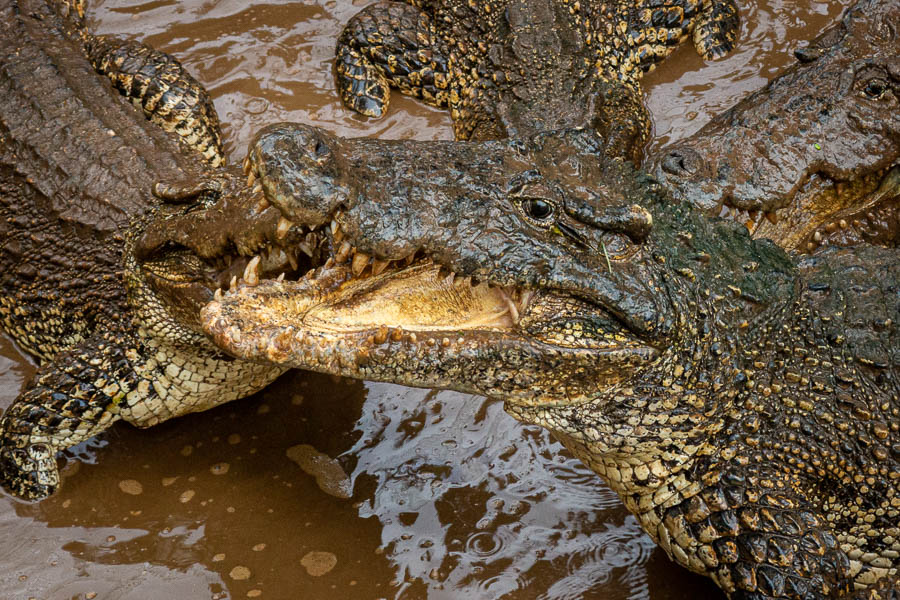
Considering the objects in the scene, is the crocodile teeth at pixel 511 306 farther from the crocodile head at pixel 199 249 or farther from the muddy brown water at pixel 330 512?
the muddy brown water at pixel 330 512

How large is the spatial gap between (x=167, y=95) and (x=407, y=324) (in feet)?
8.82

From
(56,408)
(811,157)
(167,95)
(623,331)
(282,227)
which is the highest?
(282,227)

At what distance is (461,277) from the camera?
274cm

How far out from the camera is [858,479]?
10.3 feet

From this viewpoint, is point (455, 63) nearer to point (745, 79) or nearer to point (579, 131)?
point (745, 79)

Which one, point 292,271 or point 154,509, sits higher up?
point 292,271

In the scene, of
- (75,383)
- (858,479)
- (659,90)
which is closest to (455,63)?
(659,90)

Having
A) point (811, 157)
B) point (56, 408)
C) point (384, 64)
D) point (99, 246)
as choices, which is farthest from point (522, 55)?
point (56, 408)

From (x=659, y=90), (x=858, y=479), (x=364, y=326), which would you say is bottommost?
(x=858, y=479)

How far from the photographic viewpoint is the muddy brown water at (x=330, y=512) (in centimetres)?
345

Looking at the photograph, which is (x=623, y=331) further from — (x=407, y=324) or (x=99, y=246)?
(x=99, y=246)

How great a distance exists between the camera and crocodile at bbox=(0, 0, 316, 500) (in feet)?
11.5

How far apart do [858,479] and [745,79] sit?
2789 millimetres

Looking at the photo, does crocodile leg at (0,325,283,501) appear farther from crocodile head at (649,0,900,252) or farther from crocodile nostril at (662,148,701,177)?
crocodile head at (649,0,900,252)
